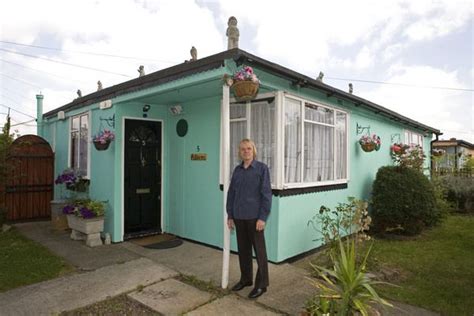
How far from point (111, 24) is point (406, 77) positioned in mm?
11549

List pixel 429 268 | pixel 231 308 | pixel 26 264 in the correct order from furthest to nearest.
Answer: pixel 429 268
pixel 26 264
pixel 231 308

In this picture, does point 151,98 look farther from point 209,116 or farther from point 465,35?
point 465,35

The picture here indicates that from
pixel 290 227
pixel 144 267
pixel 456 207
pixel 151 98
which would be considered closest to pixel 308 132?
pixel 290 227

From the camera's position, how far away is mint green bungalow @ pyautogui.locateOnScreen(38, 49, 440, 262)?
4.73 metres

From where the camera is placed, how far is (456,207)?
1013 cm

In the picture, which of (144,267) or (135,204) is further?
(135,204)

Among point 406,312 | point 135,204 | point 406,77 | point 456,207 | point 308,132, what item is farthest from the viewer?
point 406,77

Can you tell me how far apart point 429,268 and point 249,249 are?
3.03 metres

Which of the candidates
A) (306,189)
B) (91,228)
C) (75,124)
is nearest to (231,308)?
(306,189)

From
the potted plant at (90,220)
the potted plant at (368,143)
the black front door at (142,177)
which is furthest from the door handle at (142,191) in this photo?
the potted plant at (368,143)

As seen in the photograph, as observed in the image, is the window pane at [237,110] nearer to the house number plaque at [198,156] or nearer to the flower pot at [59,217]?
the house number plaque at [198,156]

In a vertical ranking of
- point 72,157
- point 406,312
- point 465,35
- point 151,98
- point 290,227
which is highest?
point 465,35

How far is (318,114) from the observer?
5695 mm

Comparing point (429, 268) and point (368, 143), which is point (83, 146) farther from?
point (429, 268)
